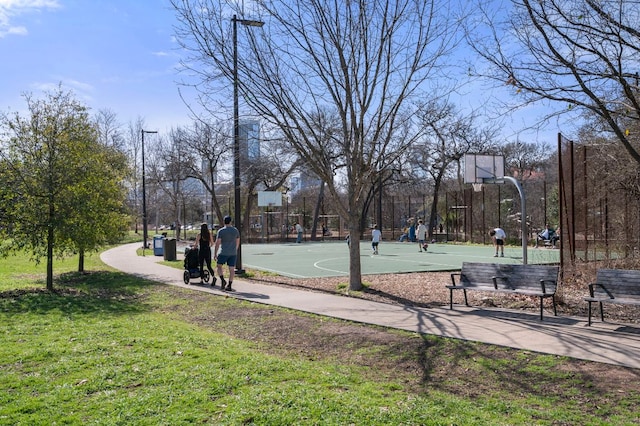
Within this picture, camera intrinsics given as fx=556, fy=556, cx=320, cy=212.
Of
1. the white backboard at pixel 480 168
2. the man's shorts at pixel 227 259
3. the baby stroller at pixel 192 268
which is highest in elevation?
the white backboard at pixel 480 168

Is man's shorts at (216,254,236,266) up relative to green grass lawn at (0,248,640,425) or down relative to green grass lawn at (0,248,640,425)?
up

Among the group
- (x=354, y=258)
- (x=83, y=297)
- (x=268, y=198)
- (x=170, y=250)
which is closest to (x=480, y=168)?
(x=354, y=258)

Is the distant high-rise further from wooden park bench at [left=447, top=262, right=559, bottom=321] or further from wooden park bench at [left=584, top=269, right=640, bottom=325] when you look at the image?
wooden park bench at [left=584, top=269, right=640, bottom=325]

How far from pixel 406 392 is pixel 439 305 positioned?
237 inches

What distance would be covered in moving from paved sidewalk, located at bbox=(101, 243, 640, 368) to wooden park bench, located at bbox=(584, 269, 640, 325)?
0.42 meters

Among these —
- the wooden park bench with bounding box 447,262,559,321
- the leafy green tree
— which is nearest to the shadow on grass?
the leafy green tree

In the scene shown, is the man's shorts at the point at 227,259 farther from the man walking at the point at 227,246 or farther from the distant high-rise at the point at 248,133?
the distant high-rise at the point at 248,133

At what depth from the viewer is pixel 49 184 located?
13.4 meters

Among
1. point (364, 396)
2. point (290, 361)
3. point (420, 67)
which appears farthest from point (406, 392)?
point (420, 67)

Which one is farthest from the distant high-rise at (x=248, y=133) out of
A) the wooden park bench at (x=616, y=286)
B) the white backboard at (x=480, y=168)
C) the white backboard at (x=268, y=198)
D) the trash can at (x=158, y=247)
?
the white backboard at (x=268, y=198)

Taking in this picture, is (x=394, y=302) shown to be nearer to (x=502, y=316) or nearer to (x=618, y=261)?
(x=502, y=316)

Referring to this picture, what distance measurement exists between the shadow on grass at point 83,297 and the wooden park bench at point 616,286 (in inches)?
329

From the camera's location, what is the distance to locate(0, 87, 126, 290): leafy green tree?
13.3 meters

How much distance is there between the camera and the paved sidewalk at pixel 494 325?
23.4 feet
